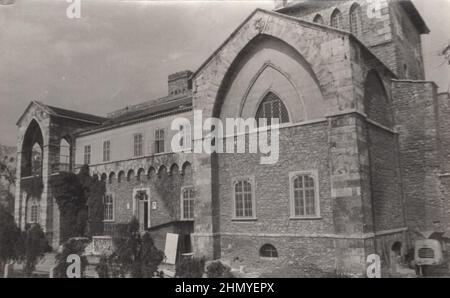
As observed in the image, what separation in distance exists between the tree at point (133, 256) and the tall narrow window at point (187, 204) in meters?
6.22

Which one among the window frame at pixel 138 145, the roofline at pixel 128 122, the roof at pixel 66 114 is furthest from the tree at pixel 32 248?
the roof at pixel 66 114

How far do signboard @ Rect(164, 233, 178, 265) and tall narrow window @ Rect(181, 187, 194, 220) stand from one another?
2884mm

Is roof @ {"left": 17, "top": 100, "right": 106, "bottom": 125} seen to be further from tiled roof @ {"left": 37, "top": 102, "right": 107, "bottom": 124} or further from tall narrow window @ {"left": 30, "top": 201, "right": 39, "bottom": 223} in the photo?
tall narrow window @ {"left": 30, "top": 201, "right": 39, "bottom": 223}

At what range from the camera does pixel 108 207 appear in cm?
2408

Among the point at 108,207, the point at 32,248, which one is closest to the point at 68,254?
the point at 32,248

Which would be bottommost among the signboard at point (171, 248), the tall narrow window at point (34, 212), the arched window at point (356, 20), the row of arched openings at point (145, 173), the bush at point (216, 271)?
the bush at point (216, 271)

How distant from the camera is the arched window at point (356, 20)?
68.7 feet

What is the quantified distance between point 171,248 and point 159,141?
24.8 feet

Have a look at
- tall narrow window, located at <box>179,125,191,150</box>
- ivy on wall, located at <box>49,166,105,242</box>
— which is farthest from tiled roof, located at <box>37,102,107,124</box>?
tall narrow window, located at <box>179,125,191,150</box>

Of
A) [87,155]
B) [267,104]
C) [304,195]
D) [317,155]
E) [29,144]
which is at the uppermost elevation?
[29,144]

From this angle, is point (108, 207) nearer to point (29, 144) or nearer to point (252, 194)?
point (29, 144)

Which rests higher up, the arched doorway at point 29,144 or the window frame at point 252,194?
the arched doorway at point 29,144

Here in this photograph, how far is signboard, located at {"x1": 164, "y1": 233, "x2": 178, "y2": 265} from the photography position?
1665 cm

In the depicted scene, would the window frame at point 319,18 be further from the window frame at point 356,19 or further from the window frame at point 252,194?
the window frame at point 252,194
